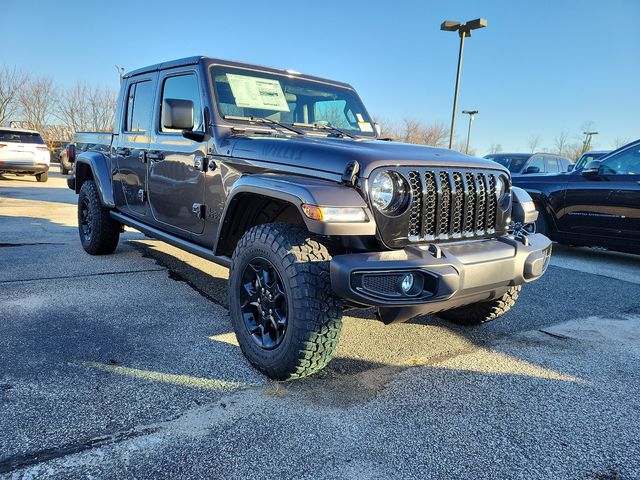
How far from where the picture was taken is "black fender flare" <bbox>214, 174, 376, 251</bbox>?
2264mm

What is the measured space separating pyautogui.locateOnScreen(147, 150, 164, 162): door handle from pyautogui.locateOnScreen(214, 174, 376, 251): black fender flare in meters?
1.57

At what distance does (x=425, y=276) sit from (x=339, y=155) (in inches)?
30.8

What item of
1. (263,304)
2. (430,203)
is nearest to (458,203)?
(430,203)

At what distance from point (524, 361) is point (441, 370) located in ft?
1.96

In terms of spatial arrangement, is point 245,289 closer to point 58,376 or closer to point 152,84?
point 58,376

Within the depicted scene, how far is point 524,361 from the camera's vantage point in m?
3.01

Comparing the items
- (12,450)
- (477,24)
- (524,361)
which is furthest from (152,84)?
(477,24)

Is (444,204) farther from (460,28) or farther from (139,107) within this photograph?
(460,28)

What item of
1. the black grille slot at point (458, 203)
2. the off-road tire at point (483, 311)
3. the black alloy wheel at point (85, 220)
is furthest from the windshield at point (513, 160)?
the black grille slot at point (458, 203)

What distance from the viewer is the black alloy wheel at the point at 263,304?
258 centimetres

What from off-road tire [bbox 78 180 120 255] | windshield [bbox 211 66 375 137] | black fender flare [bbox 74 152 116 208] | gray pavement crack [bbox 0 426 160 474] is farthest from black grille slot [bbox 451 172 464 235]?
off-road tire [bbox 78 180 120 255]

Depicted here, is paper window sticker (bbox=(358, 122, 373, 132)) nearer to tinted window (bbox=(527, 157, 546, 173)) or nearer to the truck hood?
the truck hood

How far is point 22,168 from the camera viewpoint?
14.5 m

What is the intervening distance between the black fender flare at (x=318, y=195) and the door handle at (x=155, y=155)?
1573 mm
